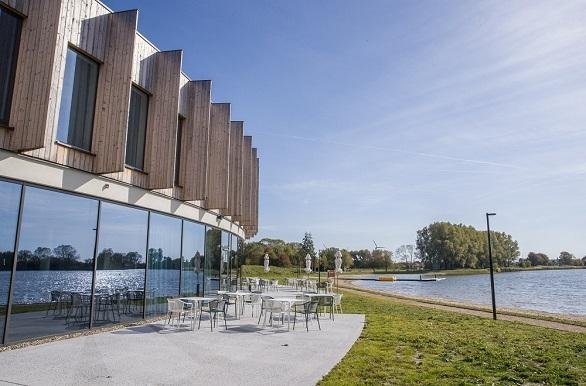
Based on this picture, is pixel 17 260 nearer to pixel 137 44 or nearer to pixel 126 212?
pixel 126 212

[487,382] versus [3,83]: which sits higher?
[3,83]

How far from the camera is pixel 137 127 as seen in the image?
436 inches

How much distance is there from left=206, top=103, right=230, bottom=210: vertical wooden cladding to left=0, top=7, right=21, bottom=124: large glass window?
790 centimetres

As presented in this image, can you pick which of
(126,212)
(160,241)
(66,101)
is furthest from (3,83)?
(160,241)

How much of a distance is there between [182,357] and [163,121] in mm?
6977

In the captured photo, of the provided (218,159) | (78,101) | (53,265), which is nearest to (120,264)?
(53,265)

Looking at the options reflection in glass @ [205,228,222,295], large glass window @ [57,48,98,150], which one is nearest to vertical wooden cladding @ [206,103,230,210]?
reflection in glass @ [205,228,222,295]

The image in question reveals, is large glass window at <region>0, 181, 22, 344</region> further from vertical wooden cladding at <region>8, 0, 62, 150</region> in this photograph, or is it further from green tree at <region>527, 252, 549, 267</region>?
green tree at <region>527, 252, 549, 267</region>

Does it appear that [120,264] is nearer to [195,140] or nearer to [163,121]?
[163,121]

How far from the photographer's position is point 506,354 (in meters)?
7.80

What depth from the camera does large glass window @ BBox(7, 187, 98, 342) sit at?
24.9ft

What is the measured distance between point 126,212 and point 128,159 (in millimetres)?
1409

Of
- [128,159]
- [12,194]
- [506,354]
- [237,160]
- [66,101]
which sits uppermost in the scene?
[237,160]

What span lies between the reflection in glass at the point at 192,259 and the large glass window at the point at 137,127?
126 inches
